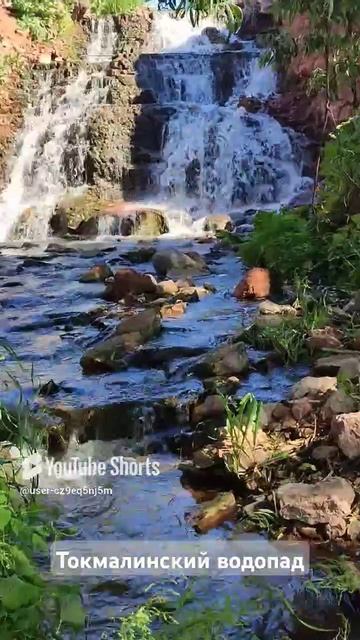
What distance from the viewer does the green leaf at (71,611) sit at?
2242mm

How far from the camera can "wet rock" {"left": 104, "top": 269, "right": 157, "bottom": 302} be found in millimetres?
7574

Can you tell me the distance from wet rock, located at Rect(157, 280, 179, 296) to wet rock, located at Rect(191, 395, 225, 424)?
2955mm

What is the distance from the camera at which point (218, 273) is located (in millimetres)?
8531

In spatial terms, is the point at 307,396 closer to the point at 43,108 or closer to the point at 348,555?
the point at 348,555

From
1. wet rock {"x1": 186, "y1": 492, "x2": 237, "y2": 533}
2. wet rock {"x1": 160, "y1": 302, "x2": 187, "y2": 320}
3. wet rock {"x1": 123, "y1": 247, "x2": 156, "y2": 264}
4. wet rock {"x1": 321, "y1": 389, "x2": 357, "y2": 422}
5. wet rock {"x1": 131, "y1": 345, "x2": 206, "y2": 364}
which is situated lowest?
wet rock {"x1": 123, "y1": 247, "x2": 156, "y2": 264}

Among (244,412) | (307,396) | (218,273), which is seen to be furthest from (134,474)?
(218,273)

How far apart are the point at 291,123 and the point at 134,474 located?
411 inches

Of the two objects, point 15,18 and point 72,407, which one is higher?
point 15,18

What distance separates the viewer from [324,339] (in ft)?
17.5

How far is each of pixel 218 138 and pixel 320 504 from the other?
10.6 m

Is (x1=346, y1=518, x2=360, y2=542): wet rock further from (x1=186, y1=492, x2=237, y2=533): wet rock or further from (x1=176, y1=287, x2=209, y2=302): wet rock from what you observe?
(x1=176, y1=287, x2=209, y2=302): wet rock

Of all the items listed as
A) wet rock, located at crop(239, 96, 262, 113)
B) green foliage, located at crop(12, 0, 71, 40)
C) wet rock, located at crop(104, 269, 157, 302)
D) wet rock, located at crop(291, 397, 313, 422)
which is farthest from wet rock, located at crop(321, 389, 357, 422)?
green foliage, located at crop(12, 0, 71, 40)
